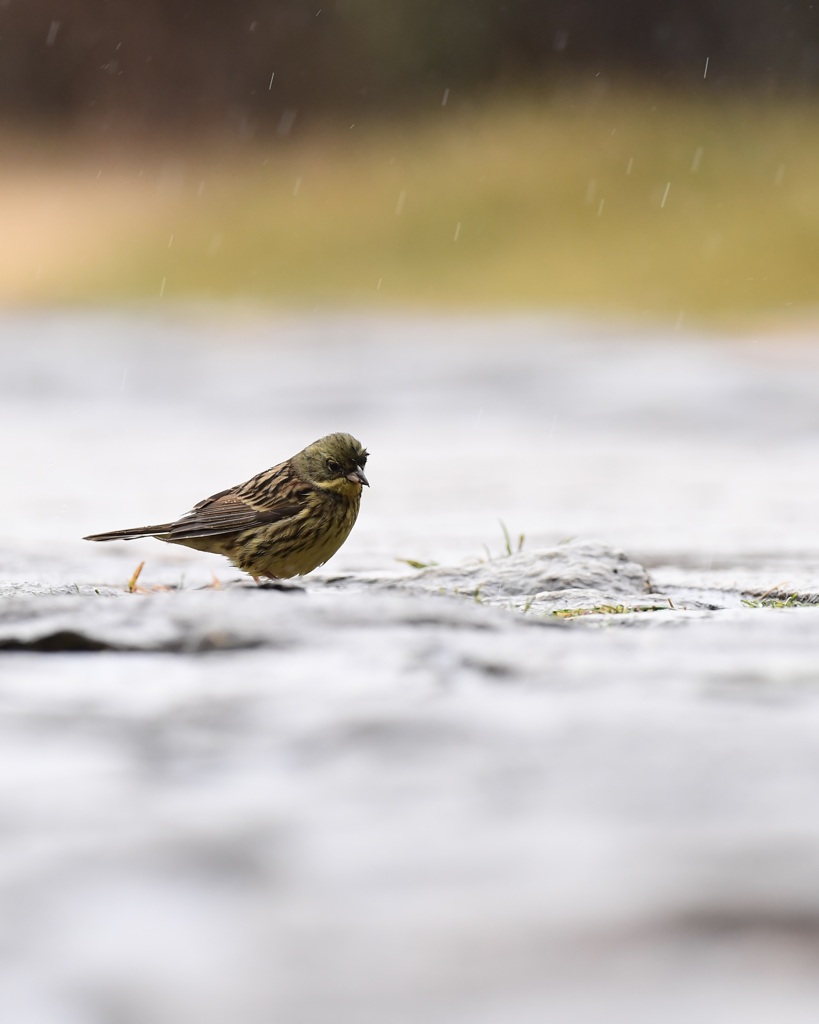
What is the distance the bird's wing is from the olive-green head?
10 centimetres

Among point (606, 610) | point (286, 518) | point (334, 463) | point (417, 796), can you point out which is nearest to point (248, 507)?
point (286, 518)

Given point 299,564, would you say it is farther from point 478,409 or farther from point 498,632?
point 478,409

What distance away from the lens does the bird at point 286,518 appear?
5398mm

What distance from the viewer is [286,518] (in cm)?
540

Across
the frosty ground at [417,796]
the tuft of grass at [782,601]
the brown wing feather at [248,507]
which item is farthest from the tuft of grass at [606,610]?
the brown wing feather at [248,507]

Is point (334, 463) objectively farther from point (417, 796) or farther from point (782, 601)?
point (417, 796)

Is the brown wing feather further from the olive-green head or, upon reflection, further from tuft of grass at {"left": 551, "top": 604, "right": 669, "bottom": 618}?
tuft of grass at {"left": 551, "top": 604, "right": 669, "bottom": 618}

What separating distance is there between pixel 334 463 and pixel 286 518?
11.0 inches

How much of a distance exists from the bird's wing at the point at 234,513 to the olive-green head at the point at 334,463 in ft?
0.33

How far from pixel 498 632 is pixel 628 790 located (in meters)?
1.08

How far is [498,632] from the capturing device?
11.5 ft

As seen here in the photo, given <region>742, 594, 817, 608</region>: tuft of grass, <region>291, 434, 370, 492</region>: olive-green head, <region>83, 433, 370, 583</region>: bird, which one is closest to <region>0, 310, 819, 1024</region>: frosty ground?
<region>742, 594, 817, 608</region>: tuft of grass

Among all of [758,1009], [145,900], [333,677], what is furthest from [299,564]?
[758,1009]

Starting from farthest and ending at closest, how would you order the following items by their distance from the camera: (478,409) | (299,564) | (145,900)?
(478,409) → (299,564) → (145,900)
